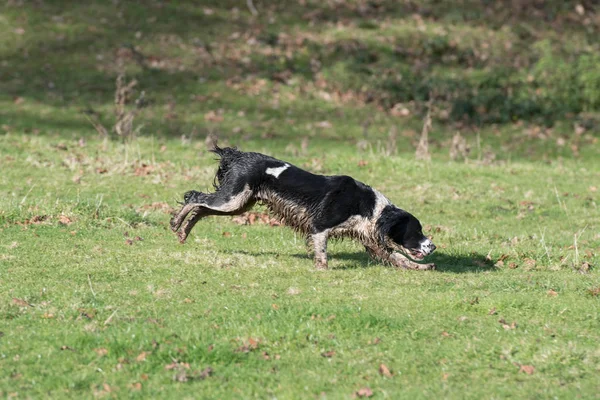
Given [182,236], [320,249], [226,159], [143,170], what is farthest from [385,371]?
[143,170]

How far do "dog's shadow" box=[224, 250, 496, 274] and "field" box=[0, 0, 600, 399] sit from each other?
0.22 feet

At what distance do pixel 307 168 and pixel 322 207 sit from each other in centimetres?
724

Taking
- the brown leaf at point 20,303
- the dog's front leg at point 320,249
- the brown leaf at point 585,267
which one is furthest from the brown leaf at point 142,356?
the brown leaf at point 585,267

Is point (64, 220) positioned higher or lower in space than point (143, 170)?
higher

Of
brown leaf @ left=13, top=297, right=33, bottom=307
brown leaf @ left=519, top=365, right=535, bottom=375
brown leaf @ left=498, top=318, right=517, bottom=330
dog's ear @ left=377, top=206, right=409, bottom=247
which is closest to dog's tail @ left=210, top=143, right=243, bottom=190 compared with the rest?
dog's ear @ left=377, top=206, right=409, bottom=247

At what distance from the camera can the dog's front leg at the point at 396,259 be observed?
37.9 feet

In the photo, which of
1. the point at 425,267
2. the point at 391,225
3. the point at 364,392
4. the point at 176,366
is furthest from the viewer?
the point at 425,267

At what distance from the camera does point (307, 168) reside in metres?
18.5

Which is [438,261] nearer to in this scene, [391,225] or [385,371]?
[391,225]

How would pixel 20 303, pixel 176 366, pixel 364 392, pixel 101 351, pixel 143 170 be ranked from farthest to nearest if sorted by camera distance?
pixel 143 170 < pixel 20 303 < pixel 101 351 < pixel 176 366 < pixel 364 392

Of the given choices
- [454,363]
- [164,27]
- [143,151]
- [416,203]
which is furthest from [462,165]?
[164,27]

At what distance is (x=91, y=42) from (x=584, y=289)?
21.8 meters

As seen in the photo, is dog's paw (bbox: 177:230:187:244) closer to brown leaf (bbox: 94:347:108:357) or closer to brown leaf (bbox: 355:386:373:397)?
brown leaf (bbox: 94:347:108:357)

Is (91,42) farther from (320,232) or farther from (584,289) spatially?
(584,289)
